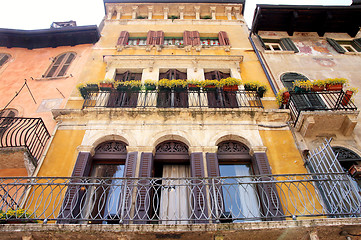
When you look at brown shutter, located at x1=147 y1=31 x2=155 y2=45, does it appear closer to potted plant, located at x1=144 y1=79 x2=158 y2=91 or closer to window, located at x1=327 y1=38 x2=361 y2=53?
potted plant, located at x1=144 y1=79 x2=158 y2=91

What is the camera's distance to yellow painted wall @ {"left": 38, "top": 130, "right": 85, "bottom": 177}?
776 cm

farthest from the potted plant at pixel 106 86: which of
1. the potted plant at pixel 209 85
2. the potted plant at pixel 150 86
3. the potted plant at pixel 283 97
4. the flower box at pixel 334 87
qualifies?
the flower box at pixel 334 87

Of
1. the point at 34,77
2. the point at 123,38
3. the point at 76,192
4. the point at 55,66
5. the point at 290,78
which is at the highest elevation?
the point at 123,38

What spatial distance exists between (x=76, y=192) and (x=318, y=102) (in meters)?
8.26

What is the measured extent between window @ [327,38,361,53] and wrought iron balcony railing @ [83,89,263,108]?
5.92m

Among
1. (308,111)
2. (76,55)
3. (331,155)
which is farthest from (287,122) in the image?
(76,55)

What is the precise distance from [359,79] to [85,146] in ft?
34.3

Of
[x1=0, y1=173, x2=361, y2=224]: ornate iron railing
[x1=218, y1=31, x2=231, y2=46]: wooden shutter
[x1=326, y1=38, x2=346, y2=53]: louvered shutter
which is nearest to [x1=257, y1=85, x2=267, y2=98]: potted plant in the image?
[x1=0, y1=173, x2=361, y2=224]: ornate iron railing

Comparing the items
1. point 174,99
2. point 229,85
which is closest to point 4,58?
point 174,99

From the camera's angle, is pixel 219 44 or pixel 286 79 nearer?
pixel 286 79

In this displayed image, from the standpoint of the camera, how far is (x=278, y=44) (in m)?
13.8

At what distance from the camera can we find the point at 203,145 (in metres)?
8.32

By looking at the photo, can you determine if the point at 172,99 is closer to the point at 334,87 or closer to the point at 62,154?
the point at 62,154

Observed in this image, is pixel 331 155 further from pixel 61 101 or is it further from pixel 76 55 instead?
pixel 76 55
